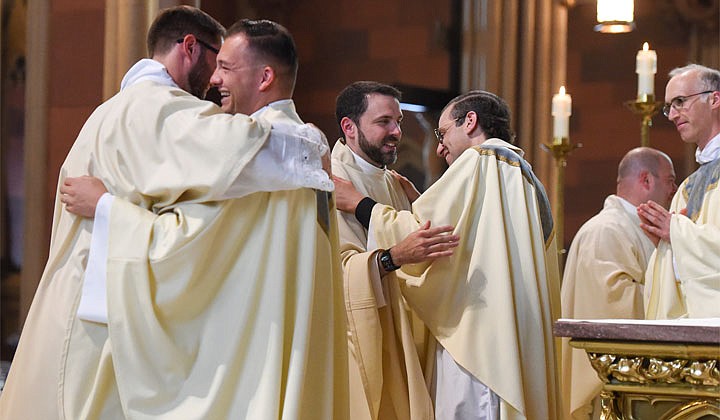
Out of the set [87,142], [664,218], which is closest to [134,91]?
[87,142]

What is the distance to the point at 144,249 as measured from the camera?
10.5 feet

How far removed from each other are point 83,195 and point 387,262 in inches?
56.9

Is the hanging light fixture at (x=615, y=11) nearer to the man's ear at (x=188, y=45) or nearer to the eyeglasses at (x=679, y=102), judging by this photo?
the eyeglasses at (x=679, y=102)

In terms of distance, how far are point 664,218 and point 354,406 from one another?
1.64 meters

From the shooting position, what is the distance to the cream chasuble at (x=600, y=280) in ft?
21.0

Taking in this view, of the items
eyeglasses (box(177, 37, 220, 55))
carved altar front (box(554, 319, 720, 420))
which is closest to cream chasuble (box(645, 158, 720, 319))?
carved altar front (box(554, 319, 720, 420))

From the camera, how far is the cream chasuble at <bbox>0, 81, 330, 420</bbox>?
320cm

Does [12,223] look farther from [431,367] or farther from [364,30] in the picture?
[364,30]

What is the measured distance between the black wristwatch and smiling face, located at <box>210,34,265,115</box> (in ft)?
3.49

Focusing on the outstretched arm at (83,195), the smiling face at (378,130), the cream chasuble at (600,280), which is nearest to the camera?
the outstretched arm at (83,195)

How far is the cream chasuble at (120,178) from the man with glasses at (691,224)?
230cm

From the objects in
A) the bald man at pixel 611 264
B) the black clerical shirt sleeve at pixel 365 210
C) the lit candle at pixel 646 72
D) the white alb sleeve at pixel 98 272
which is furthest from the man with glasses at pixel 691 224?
the white alb sleeve at pixel 98 272

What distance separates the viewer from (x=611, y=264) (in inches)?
261

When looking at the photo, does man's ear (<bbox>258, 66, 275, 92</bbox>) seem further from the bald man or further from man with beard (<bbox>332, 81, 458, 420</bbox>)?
the bald man
